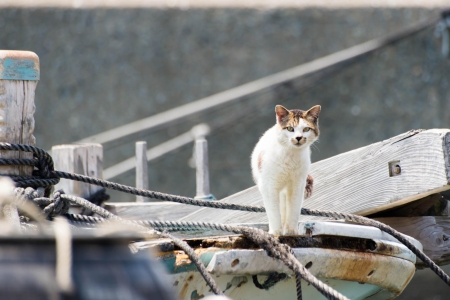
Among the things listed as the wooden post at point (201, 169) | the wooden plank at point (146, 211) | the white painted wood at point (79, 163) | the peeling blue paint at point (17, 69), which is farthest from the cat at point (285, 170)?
the wooden post at point (201, 169)

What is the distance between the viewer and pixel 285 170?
105 inches

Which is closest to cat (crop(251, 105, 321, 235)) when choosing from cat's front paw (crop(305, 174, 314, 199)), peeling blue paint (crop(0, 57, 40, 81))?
cat's front paw (crop(305, 174, 314, 199))

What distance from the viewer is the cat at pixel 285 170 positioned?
2.66 m

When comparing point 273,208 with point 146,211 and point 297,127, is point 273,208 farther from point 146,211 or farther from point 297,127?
point 146,211

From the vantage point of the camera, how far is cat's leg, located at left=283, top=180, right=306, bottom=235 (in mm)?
2588

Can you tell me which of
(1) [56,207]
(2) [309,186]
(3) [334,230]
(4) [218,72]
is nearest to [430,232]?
(2) [309,186]

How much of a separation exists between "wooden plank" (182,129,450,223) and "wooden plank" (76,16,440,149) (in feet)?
7.75

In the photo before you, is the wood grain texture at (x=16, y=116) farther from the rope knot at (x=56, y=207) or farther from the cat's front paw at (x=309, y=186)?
the cat's front paw at (x=309, y=186)

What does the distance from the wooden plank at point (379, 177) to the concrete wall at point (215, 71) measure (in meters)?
3.26

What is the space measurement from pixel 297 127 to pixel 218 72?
12.8 feet

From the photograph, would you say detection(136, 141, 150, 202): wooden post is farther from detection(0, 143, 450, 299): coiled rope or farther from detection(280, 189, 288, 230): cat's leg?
detection(280, 189, 288, 230): cat's leg

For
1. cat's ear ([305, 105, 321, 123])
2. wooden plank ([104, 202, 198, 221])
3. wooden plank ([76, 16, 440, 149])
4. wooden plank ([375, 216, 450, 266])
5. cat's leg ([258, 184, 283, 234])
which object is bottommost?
wooden plank ([375, 216, 450, 266])

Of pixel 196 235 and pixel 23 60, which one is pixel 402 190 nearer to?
pixel 196 235

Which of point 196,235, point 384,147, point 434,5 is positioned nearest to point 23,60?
point 196,235
